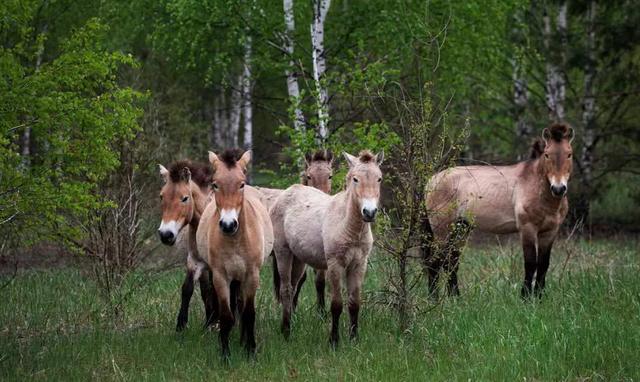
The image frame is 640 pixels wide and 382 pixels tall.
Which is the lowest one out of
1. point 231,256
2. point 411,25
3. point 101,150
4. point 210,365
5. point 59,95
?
point 210,365

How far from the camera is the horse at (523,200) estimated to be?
1069 cm

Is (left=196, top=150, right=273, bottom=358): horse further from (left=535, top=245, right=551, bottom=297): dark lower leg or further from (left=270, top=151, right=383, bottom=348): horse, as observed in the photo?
(left=535, top=245, right=551, bottom=297): dark lower leg

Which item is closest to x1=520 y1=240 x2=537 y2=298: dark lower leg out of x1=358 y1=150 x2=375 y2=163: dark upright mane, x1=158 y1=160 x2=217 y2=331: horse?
x1=358 y1=150 x2=375 y2=163: dark upright mane

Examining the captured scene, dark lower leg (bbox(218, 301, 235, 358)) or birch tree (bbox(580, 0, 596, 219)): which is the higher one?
birch tree (bbox(580, 0, 596, 219))

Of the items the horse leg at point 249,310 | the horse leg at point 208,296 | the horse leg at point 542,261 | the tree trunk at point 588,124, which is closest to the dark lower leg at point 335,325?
the horse leg at point 249,310

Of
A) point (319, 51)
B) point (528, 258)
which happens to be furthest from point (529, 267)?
point (319, 51)

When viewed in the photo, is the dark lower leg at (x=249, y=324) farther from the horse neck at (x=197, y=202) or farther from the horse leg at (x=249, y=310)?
the horse neck at (x=197, y=202)

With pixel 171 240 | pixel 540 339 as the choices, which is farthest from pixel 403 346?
pixel 171 240

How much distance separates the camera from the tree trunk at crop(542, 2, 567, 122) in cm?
1991

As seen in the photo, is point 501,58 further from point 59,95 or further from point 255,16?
point 59,95

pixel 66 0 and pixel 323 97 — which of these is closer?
pixel 323 97

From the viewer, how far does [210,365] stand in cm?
814

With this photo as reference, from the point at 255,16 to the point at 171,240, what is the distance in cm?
924

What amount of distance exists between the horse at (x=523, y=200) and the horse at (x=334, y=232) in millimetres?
1321
